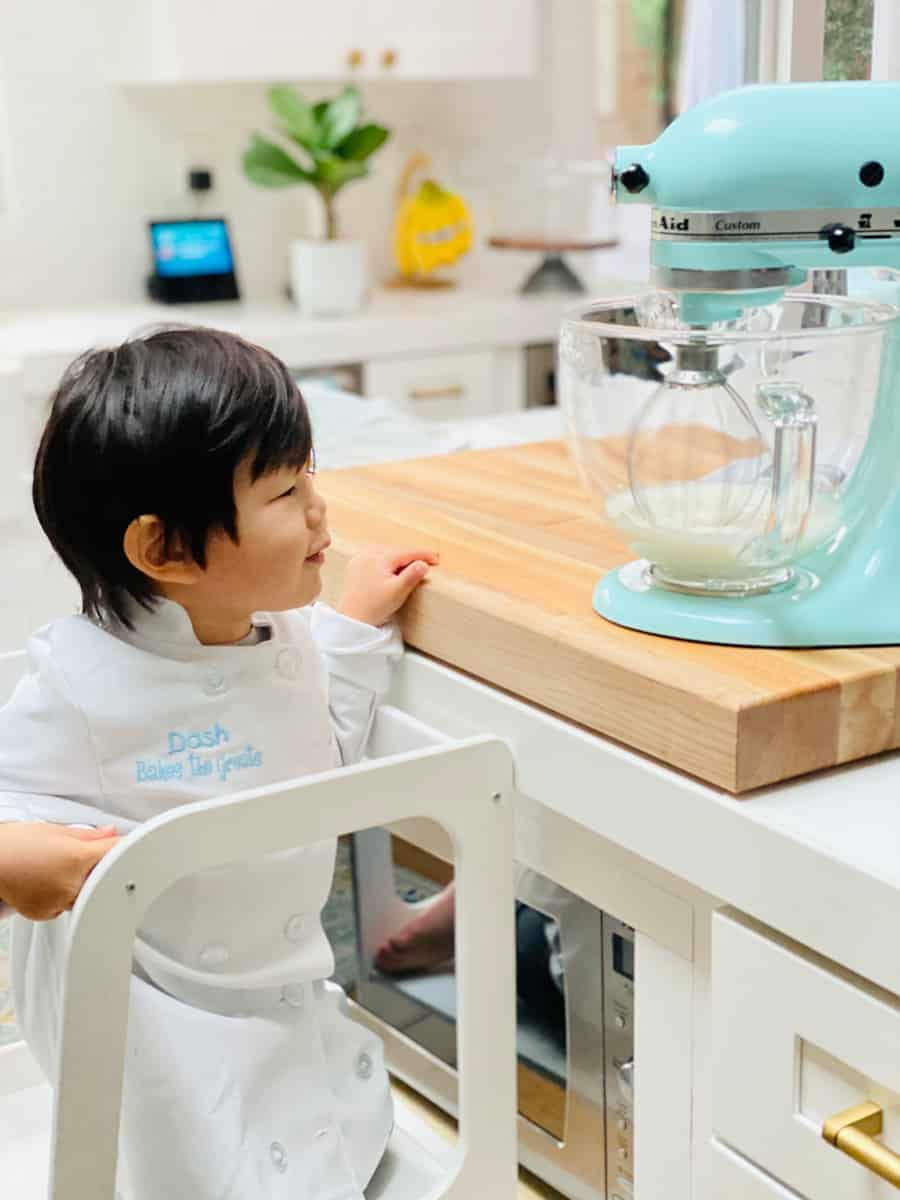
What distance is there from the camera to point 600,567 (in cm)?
110

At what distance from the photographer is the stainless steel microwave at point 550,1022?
114cm

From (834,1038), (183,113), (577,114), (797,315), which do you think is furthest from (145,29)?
(834,1038)

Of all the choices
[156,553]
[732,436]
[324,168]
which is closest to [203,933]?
[156,553]

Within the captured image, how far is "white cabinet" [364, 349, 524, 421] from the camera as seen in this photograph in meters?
3.19

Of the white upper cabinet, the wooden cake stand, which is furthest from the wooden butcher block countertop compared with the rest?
the wooden cake stand

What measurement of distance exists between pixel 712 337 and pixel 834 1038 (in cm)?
40

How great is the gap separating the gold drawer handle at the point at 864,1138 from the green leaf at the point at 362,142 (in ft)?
8.86

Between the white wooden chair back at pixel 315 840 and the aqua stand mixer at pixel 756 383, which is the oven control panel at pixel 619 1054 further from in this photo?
the aqua stand mixer at pixel 756 383

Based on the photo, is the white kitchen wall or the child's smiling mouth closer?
the child's smiling mouth

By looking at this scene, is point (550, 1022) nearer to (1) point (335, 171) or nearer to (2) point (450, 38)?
(1) point (335, 171)

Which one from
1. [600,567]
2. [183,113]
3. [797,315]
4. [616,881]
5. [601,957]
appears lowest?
[601,957]

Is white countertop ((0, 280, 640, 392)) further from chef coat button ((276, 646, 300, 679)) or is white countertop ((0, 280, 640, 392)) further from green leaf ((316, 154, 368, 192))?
chef coat button ((276, 646, 300, 679))

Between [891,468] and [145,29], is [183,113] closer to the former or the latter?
[145,29]

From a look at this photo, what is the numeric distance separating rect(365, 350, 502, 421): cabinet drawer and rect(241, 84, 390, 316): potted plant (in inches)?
7.6
